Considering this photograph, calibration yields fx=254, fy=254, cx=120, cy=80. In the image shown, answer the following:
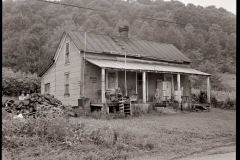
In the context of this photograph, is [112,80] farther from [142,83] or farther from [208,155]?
[208,155]

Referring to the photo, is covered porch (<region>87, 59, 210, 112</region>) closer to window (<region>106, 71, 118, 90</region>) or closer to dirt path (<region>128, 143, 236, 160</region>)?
window (<region>106, 71, 118, 90</region>)

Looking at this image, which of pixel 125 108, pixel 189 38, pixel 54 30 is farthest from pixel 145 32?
pixel 125 108

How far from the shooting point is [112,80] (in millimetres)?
19141

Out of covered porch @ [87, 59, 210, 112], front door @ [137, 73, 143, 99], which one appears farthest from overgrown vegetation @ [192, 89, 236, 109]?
front door @ [137, 73, 143, 99]

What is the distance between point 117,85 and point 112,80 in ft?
1.78

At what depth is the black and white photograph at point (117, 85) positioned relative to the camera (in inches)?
279

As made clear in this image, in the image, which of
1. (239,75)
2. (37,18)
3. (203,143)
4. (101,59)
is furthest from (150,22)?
(239,75)

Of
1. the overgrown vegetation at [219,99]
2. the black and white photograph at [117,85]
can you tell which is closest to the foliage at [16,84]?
the black and white photograph at [117,85]

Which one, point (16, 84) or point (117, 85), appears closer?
point (117, 85)

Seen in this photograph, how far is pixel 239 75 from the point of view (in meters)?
1.82

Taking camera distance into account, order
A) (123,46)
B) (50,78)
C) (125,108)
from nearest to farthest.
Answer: (125,108) < (123,46) < (50,78)

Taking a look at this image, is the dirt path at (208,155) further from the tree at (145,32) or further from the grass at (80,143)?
the tree at (145,32)

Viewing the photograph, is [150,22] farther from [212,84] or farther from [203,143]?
[203,143]

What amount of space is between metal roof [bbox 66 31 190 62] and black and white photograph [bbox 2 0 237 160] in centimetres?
14
